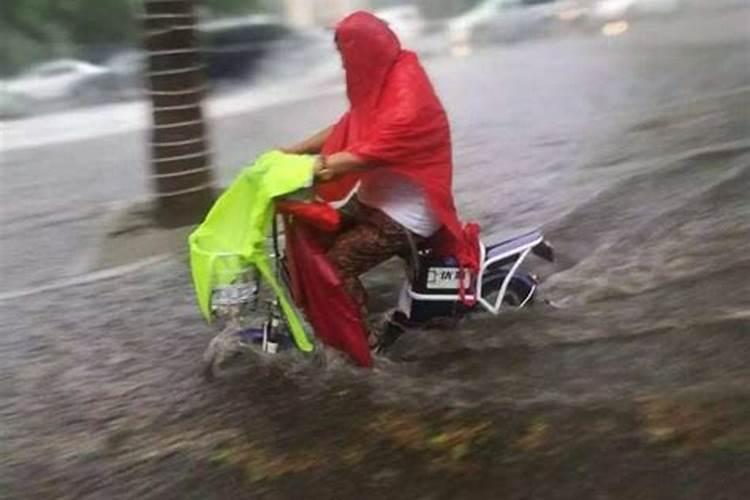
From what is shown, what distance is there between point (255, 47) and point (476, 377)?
9.68 metres

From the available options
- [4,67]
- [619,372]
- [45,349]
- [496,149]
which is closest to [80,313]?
[45,349]

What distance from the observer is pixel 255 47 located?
1401 centimetres

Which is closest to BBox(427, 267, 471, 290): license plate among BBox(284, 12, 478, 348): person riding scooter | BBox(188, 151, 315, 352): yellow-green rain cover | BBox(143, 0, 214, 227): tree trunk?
BBox(284, 12, 478, 348): person riding scooter

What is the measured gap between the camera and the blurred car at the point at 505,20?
49.4 ft

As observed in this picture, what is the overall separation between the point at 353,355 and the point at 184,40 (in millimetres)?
2924

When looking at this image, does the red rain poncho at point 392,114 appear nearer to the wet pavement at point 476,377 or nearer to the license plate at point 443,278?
the license plate at point 443,278

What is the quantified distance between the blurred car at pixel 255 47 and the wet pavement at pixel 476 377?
5195 mm

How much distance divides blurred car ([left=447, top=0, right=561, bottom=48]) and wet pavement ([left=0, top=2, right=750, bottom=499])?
6.63 m

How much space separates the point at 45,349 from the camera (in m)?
5.66

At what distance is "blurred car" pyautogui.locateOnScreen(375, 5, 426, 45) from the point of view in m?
13.3

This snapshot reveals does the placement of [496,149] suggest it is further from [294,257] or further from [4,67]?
[4,67]

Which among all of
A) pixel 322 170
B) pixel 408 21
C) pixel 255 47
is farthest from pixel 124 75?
pixel 322 170

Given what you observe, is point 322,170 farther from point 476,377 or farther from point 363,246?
point 476,377

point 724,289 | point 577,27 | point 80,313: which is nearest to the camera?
point 724,289
